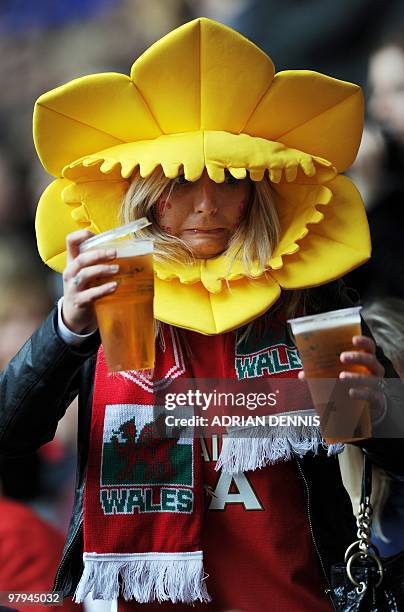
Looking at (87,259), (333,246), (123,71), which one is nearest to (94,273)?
(87,259)

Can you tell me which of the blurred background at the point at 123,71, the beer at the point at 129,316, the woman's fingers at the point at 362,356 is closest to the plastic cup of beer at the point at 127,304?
the beer at the point at 129,316

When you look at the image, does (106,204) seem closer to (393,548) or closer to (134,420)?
(134,420)

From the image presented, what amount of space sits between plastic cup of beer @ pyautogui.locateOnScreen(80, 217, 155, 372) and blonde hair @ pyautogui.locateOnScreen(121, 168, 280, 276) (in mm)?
285

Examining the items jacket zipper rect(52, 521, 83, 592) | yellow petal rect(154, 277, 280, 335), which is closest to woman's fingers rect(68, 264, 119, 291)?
yellow petal rect(154, 277, 280, 335)

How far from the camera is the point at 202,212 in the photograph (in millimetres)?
1873

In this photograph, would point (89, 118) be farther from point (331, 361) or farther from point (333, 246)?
point (331, 361)

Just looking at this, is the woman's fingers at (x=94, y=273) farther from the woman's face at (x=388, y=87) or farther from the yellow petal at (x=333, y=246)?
the woman's face at (x=388, y=87)

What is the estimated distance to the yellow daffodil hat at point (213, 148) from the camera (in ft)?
6.09

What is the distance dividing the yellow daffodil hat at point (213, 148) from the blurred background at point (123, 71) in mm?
807

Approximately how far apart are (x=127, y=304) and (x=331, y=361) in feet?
1.23

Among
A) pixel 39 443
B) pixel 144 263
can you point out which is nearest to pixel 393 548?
pixel 39 443

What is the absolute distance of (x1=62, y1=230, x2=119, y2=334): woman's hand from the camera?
1.55 meters

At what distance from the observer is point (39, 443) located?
71.1 inches

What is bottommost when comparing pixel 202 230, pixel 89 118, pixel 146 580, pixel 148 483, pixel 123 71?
pixel 146 580
